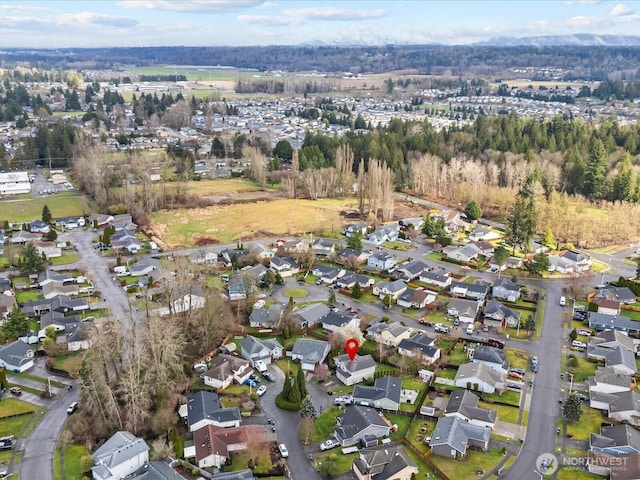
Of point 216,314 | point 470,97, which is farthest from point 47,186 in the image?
point 470,97

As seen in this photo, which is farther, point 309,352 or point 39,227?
point 39,227

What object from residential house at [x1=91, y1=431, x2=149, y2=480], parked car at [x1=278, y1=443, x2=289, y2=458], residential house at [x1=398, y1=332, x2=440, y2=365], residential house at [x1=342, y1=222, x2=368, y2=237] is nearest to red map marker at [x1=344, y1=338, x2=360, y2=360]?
residential house at [x1=398, y1=332, x2=440, y2=365]

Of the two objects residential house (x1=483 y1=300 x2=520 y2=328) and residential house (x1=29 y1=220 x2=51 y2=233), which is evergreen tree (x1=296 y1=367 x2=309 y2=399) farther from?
residential house (x1=29 y1=220 x2=51 y2=233)

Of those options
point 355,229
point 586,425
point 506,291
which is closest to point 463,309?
point 506,291

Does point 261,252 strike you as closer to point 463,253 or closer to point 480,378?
point 463,253

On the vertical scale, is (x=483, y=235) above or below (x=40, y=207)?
below

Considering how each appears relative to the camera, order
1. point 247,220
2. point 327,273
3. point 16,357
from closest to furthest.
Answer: point 16,357 < point 327,273 < point 247,220
